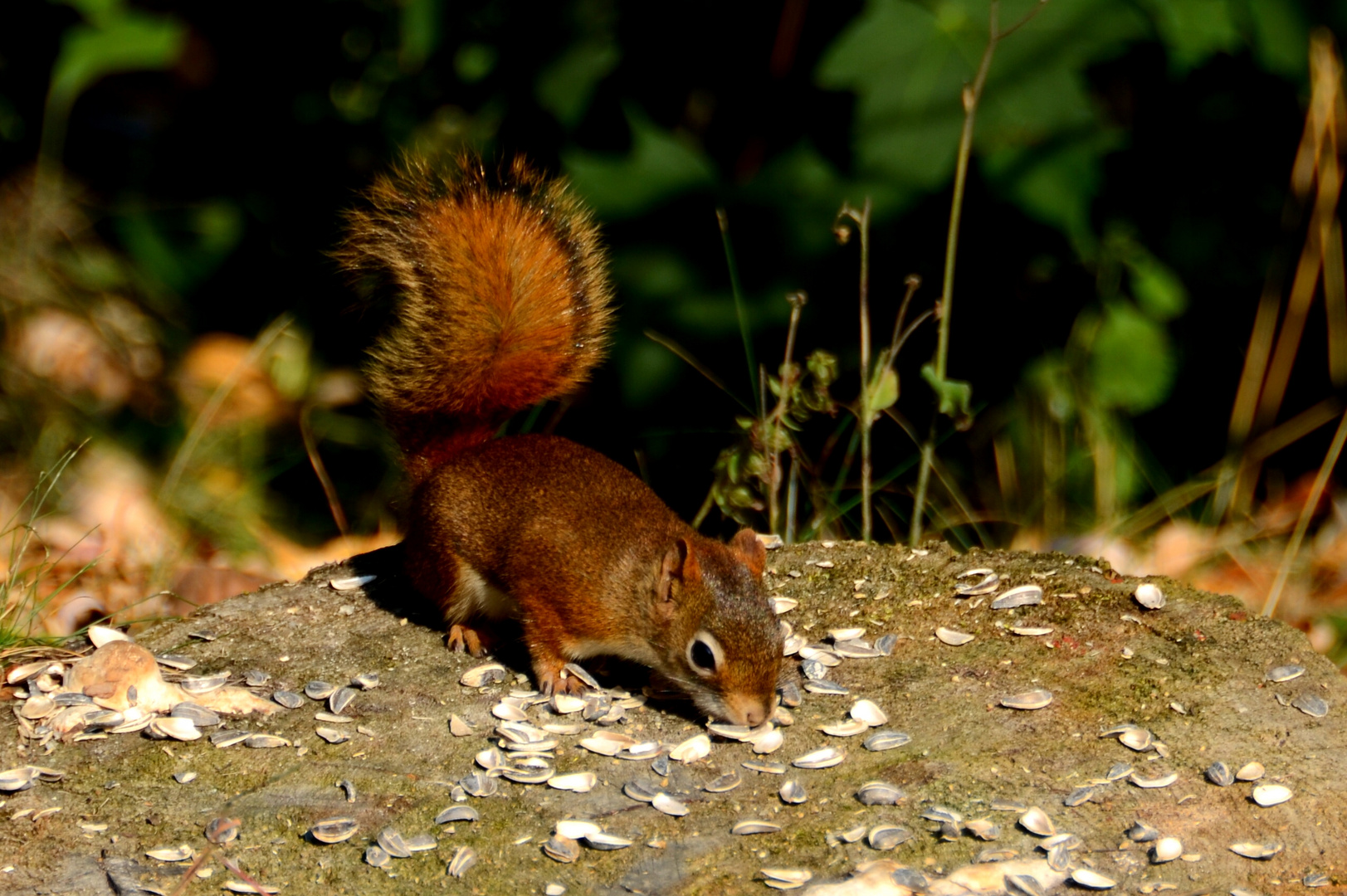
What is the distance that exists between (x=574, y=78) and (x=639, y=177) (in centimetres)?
33

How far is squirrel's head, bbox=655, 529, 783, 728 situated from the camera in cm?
220

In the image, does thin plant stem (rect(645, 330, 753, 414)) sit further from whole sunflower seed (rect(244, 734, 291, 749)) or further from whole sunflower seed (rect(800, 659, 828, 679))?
whole sunflower seed (rect(244, 734, 291, 749))

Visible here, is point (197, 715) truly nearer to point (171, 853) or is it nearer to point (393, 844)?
point (171, 853)

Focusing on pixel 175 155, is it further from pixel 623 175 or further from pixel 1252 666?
pixel 1252 666

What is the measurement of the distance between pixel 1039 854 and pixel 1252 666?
71 cm

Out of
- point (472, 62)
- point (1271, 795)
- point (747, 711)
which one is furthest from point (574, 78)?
point (1271, 795)

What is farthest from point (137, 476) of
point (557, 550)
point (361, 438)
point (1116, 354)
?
point (1116, 354)

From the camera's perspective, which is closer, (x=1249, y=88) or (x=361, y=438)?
(x=1249, y=88)

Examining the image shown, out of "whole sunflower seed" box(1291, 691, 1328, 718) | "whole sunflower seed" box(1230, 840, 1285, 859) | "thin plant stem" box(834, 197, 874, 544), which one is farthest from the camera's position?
"thin plant stem" box(834, 197, 874, 544)

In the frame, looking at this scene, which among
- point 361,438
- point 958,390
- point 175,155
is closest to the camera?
point 958,390

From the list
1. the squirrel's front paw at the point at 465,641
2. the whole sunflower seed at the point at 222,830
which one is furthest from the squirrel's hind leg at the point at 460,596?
the whole sunflower seed at the point at 222,830

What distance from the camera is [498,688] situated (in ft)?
7.89

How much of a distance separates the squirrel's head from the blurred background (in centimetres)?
56

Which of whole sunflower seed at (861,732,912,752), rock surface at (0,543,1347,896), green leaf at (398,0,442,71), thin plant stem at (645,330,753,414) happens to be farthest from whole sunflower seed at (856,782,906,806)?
green leaf at (398,0,442,71)
